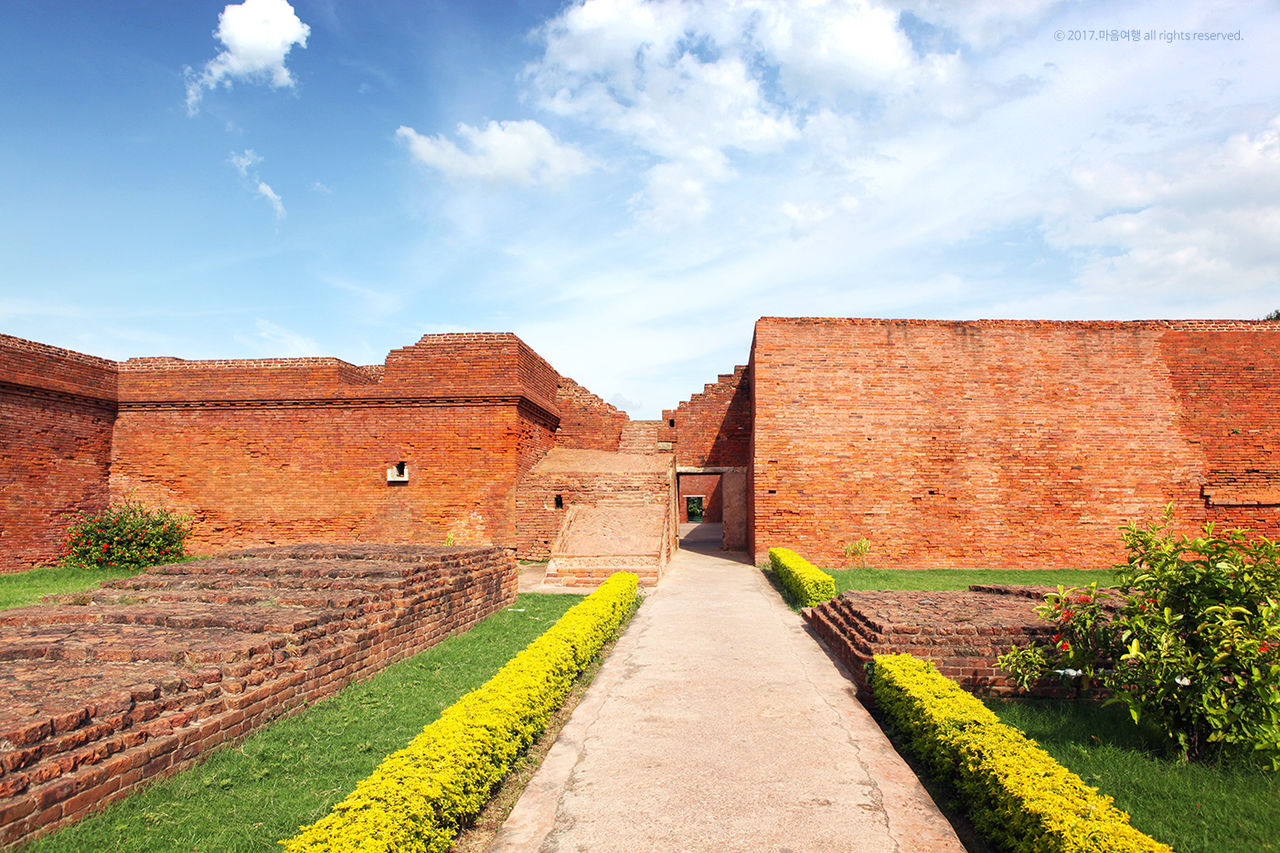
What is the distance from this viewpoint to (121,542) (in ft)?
40.9

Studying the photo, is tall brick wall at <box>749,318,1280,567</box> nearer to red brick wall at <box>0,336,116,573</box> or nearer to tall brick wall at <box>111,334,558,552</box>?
tall brick wall at <box>111,334,558,552</box>

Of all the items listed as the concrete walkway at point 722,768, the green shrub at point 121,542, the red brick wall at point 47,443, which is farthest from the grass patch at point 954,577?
the red brick wall at point 47,443

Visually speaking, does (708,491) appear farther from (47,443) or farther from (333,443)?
(47,443)

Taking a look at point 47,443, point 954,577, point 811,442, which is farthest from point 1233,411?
point 47,443

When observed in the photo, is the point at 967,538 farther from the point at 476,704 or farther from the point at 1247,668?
the point at 476,704

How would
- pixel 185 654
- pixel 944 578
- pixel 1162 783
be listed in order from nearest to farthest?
pixel 1162 783 → pixel 185 654 → pixel 944 578

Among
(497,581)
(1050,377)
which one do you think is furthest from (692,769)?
(1050,377)

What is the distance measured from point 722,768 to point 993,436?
11769 millimetres

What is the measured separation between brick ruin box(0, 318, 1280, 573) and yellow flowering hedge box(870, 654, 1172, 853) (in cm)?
889

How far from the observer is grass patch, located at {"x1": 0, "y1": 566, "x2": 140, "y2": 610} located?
29.0 feet

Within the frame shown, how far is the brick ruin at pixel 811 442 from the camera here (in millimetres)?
13195

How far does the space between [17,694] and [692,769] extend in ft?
12.1

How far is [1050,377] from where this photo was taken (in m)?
13.5

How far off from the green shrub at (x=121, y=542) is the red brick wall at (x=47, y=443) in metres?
0.43
